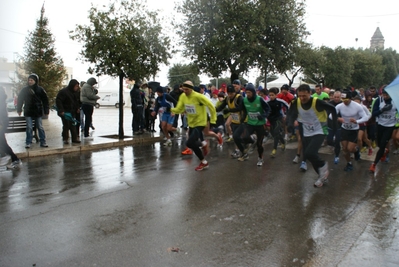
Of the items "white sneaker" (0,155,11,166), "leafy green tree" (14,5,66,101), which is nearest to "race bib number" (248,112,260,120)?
"white sneaker" (0,155,11,166)

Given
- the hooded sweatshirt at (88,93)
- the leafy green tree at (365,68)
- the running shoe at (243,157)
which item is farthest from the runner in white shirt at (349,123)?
the leafy green tree at (365,68)

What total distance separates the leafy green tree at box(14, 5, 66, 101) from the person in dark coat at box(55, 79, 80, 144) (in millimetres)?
10849

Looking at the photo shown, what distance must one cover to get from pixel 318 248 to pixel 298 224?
736 mm

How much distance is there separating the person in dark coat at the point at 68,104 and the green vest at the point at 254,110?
526 centimetres

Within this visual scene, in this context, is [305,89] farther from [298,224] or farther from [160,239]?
[160,239]


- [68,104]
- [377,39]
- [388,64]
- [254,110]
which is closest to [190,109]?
[254,110]

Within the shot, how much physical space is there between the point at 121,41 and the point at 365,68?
5197 centimetres

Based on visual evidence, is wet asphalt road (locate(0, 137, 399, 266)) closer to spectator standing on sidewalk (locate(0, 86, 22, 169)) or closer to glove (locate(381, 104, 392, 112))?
spectator standing on sidewalk (locate(0, 86, 22, 169))

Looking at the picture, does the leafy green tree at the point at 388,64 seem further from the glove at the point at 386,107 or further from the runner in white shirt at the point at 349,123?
the glove at the point at 386,107

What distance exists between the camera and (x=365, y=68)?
55.8m

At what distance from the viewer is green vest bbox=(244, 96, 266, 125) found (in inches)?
338

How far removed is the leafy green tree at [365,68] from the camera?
183 feet

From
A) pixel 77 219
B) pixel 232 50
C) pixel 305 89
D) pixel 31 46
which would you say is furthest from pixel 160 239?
pixel 31 46

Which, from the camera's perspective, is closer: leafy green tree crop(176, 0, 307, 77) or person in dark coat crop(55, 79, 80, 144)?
person in dark coat crop(55, 79, 80, 144)
